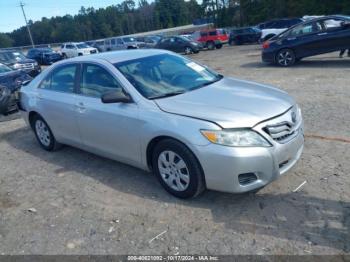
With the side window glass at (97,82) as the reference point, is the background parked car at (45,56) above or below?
below

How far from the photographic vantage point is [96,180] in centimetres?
457

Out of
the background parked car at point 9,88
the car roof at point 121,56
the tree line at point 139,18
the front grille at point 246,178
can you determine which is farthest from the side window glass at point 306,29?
the tree line at point 139,18

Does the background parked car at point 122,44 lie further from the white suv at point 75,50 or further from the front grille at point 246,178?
the front grille at point 246,178

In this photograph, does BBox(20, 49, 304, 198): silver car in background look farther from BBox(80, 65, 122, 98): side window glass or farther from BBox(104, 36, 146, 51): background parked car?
BBox(104, 36, 146, 51): background parked car

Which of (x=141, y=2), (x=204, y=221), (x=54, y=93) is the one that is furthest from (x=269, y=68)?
(x=141, y=2)

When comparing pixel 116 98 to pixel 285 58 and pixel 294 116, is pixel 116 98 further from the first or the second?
pixel 285 58

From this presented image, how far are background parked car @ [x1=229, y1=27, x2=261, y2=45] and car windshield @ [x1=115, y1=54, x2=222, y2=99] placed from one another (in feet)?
82.0

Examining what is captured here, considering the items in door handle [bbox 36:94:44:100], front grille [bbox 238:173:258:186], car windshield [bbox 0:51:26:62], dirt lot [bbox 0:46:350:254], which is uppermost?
door handle [bbox 36:94:44:100]

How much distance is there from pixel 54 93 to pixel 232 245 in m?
3.57

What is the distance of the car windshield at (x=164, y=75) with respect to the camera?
405 cm

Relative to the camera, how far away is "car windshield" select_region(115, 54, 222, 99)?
4.05 metres

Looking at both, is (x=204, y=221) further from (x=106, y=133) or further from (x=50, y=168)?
(x=50, y=168)

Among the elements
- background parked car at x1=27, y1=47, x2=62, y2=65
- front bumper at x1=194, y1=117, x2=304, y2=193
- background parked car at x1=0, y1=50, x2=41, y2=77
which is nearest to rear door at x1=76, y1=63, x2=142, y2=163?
front bumper at x1=194, y1=117, x2=304, y2=193

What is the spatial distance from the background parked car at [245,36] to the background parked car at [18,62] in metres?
17.2
